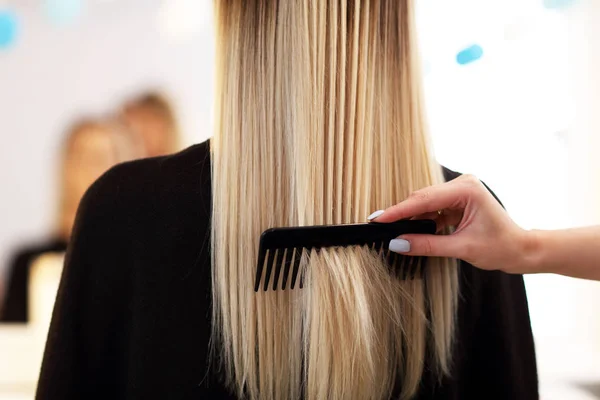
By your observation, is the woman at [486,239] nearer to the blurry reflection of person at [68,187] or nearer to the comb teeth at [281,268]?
the comb teeth at [281,268]

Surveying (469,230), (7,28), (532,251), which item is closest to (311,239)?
(469,230)

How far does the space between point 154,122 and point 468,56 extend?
971mm

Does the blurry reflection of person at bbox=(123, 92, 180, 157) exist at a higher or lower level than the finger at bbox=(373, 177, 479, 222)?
higher

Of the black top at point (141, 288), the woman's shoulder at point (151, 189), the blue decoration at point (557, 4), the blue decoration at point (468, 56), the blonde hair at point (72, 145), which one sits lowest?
the black top at point (141, 288)

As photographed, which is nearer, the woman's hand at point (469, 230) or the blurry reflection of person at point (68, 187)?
the woman's hand at point (469, 230)

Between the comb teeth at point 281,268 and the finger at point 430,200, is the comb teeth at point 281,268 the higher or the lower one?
the lower one

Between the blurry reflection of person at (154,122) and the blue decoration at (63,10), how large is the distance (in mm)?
301

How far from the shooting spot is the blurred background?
4.01 ft

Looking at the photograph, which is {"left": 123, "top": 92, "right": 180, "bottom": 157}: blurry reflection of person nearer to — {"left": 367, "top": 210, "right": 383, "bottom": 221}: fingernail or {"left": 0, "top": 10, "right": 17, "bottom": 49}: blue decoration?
{"left": 0, "top": 10, "right": 17, "bottom": 49}: blue decoration

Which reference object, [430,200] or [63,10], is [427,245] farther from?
[63,10]

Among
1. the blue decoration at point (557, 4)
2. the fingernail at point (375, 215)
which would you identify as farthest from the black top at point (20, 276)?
the blue decoration at point (557, 4)

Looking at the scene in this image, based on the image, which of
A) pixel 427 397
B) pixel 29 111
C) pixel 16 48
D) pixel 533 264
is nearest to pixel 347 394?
pixel 427 397

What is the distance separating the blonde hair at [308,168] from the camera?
1.78 ft

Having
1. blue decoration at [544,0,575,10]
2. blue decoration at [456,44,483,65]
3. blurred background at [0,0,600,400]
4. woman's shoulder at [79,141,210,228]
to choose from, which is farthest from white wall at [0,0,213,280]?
blue decoration at [544,0,575,10]
